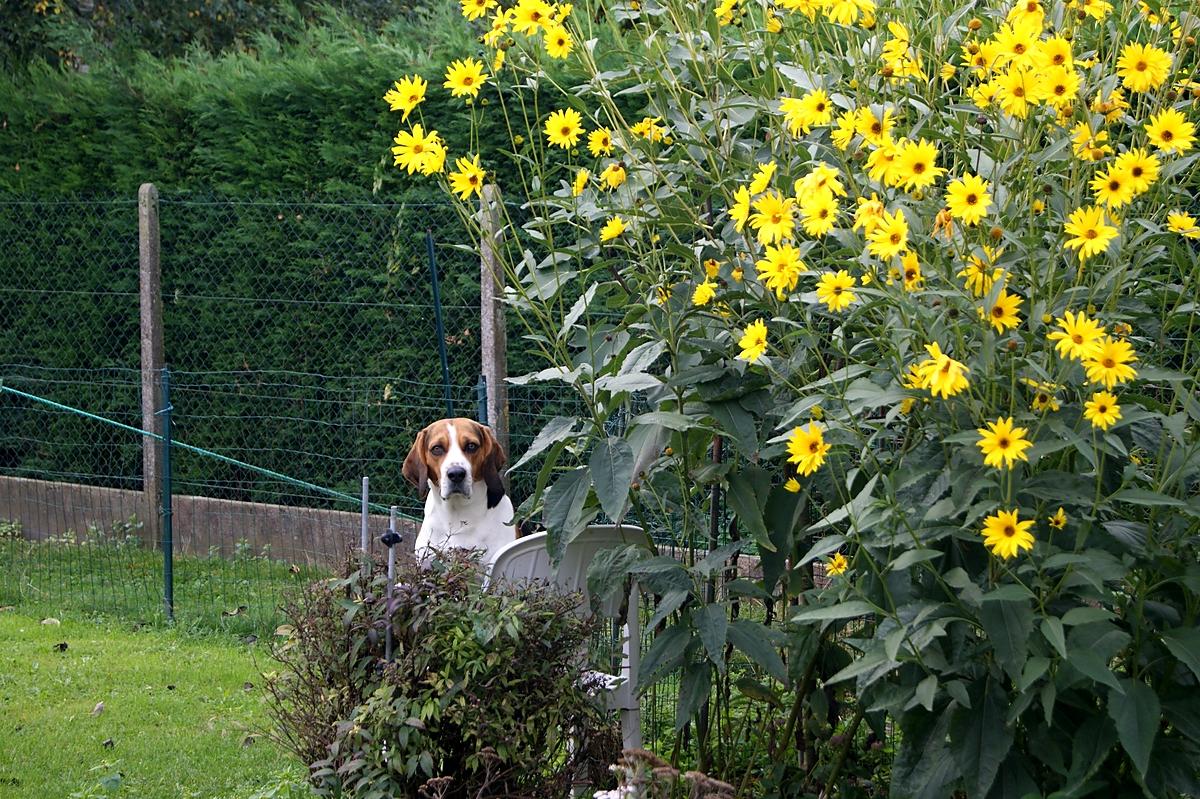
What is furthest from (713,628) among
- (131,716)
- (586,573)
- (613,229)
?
(131,716)

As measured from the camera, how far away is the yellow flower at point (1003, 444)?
2.42 meters

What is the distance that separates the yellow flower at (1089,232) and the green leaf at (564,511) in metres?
1.29

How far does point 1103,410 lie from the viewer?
249 centimetres

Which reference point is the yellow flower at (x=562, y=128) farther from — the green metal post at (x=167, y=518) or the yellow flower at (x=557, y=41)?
the green metal post at (x=167, y=518)

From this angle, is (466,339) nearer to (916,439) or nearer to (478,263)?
(478,263)

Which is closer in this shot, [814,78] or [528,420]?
[814,78]

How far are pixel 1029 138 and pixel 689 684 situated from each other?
4.71ft

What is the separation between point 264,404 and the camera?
29.3ft

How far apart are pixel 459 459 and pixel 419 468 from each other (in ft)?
0.82

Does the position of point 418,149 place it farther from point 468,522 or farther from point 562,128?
point 468,522

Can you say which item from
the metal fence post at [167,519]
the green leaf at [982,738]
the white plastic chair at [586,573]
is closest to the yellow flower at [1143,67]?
the green leaf at [982,738]

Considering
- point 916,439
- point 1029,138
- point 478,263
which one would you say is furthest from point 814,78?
point 478,263

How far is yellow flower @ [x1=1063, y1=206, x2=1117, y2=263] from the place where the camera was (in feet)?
8.14

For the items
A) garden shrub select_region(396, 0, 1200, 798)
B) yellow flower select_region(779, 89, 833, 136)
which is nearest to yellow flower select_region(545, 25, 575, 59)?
garden shrub select_region(396, 0, 1200, 798)
